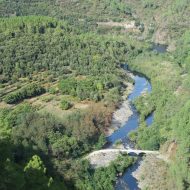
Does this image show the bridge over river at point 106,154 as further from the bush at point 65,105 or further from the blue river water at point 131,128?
the bush at point 65,105

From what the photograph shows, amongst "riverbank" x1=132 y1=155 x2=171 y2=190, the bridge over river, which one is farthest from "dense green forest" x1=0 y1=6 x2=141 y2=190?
"riverbank" x1=132 y1=155 x2=171 y2=190

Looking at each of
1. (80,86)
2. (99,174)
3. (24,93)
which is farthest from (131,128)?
(24,93)

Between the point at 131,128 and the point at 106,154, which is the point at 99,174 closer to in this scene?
the point at 106,154

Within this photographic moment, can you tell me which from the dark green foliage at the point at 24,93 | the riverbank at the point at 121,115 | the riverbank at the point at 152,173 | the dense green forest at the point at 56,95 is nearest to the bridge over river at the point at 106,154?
the dense green forest at the point at 56,95

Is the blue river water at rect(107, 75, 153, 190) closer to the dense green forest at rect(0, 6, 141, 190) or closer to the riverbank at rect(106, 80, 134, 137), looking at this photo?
the riverbank at rect(106, 80, 134, 137)

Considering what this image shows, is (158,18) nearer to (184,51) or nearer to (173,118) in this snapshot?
(184,51)
